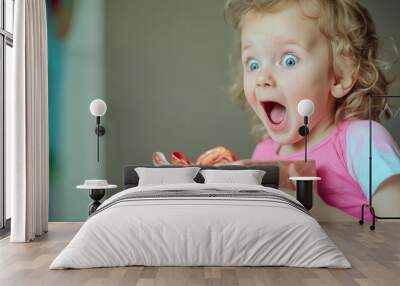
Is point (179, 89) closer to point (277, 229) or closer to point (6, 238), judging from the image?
point (6, 238)

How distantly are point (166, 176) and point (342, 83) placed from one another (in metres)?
2.52

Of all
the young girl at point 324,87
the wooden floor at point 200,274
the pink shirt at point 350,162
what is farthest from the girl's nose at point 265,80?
the wooden floor at point 200,274

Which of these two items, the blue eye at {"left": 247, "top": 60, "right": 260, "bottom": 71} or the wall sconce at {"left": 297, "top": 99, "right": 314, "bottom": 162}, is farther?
the blue eye at {"left": 247, "top": 60, "right": 260, "bottom": 71}

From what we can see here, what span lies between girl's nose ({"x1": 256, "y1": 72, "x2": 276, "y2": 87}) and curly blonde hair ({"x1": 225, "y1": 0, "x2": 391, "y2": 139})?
247mm

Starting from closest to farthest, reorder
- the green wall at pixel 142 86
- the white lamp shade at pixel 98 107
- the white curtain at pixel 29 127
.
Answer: the white curtain at pixel 29 127 < the white lamp shade at pixel 98 107 < the green wall at pixel 142 86

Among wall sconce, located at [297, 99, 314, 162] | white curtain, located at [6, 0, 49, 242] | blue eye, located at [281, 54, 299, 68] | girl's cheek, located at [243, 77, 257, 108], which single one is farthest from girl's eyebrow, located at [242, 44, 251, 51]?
white curtain, located at [6, 0, 49, 242]

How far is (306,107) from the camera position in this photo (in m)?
7.47

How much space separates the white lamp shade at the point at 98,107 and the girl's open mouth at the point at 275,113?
199 cm

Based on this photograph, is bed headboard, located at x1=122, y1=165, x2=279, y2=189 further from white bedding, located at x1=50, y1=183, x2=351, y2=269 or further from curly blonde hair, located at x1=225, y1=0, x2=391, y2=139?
white bedding, located at x1=50, y1=183, x2=351, y2=269

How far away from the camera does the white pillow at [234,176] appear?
23.0 ft

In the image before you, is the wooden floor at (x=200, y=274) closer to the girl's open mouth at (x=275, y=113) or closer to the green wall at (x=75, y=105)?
the green wall at (x=75, y=105)

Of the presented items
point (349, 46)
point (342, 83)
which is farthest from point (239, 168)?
point (349, 46)

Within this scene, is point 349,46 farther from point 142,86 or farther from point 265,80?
point 142,86

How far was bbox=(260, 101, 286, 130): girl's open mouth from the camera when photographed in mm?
7789
